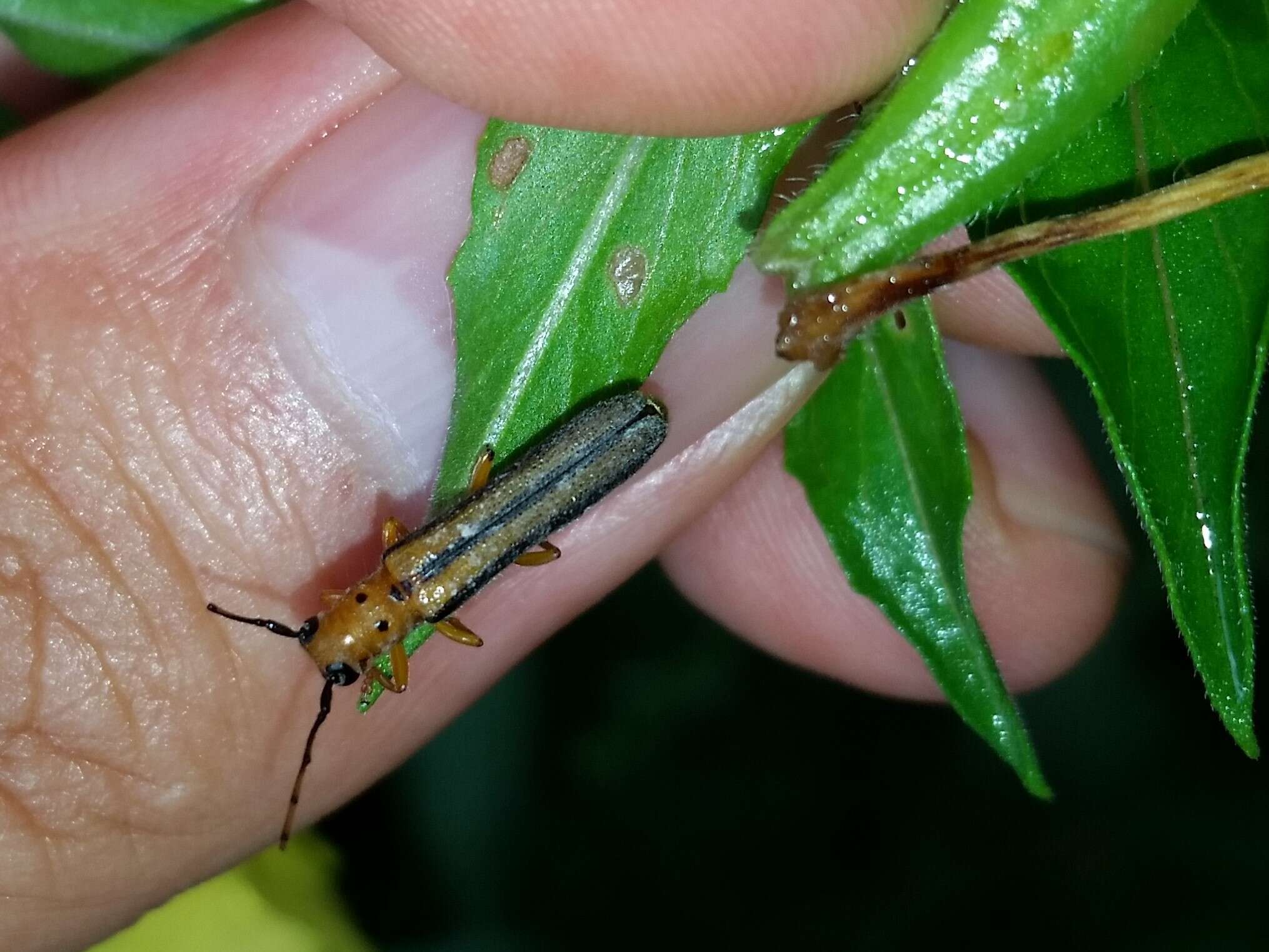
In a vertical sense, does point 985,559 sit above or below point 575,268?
A: below

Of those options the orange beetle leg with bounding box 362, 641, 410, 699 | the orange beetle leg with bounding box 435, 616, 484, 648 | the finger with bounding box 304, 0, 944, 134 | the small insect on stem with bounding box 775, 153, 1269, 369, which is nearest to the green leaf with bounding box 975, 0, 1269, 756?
the small insect on stem with bounding box 775, 153, 1269, 369

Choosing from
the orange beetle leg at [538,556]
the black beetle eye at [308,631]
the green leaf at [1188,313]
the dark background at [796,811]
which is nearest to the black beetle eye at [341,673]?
the black beetle eye at [308,631]

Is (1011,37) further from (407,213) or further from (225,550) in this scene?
(225,550)

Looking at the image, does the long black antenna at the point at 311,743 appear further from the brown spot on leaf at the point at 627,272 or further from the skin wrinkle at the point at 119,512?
the brown spot on leaf at the point at 627,272

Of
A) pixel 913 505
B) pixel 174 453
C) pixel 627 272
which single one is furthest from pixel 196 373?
pixel 913 505

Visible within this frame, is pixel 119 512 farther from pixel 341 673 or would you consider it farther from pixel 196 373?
pixel 341 673

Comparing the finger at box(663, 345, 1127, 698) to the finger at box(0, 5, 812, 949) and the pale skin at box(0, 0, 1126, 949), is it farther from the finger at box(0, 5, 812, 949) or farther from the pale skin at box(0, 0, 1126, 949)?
the finger at box(0, 5, 812, 949)

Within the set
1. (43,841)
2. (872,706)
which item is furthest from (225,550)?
(872,706)

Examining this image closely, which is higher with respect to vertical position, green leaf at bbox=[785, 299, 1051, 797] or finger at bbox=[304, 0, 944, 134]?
finger at bbox=[304, 0, 944, 134]
